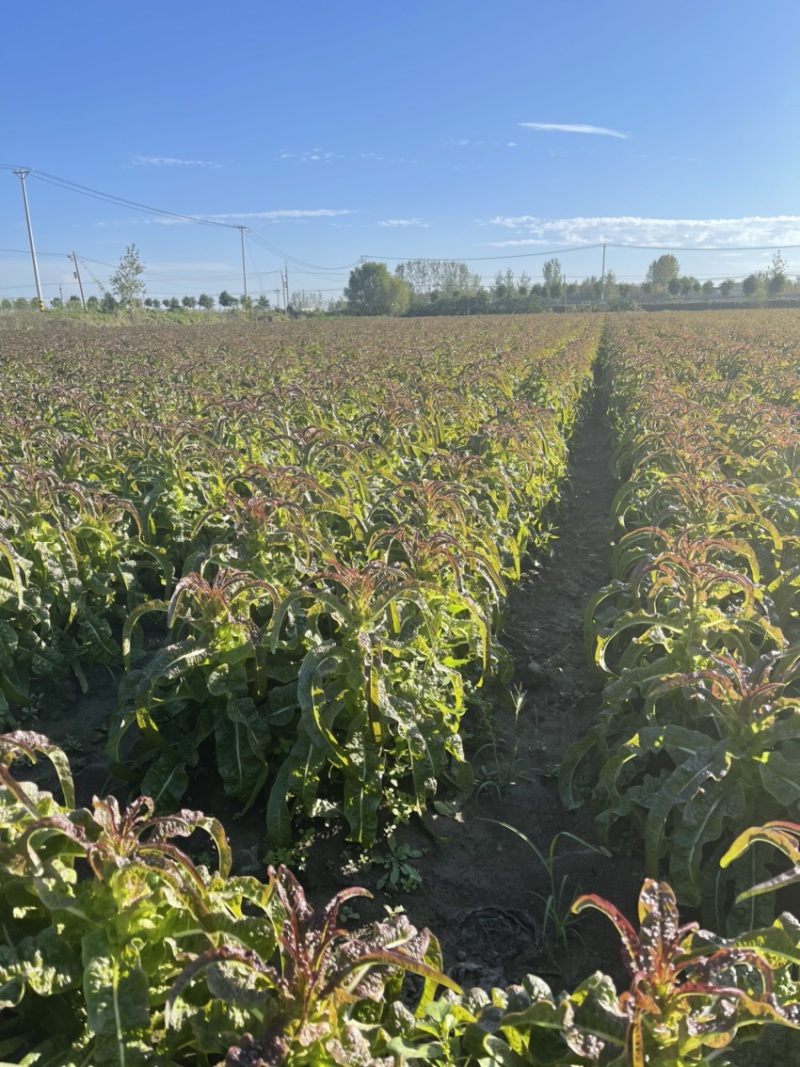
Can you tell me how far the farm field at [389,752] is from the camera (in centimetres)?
158

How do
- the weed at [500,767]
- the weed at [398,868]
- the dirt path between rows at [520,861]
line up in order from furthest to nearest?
the weed at [500,767] → the weed at [398,868] → the dirt path between rows at [520,861]

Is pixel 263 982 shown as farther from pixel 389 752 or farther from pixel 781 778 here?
pixel 781 778

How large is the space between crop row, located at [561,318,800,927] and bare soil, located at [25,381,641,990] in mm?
241

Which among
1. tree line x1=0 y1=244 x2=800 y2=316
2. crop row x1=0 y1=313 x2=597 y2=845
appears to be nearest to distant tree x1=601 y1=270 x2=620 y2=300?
tree line x1=0 y1=244 x2=800 y2=316

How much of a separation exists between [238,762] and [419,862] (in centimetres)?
89

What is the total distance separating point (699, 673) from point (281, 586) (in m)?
2.06

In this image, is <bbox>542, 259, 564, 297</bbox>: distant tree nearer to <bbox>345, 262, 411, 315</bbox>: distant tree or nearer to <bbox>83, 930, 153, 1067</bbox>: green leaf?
<bbox>345, 262, 411, 315</bbox>: distant tree

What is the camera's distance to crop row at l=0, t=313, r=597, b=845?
2.99 m

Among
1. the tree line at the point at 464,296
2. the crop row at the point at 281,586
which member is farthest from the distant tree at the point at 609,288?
the crop row at the point at 281,586

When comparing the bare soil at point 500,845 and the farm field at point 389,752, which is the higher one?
the farm field at point 389,752

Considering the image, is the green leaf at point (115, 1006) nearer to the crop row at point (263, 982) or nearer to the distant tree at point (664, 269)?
the crop row at point (263, 982)

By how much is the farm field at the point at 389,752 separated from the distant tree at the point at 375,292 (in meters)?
87.1

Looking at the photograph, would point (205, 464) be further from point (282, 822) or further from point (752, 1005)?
point (752, 1005)

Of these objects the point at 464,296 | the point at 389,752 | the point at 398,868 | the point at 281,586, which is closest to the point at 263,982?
the point at 398,868
